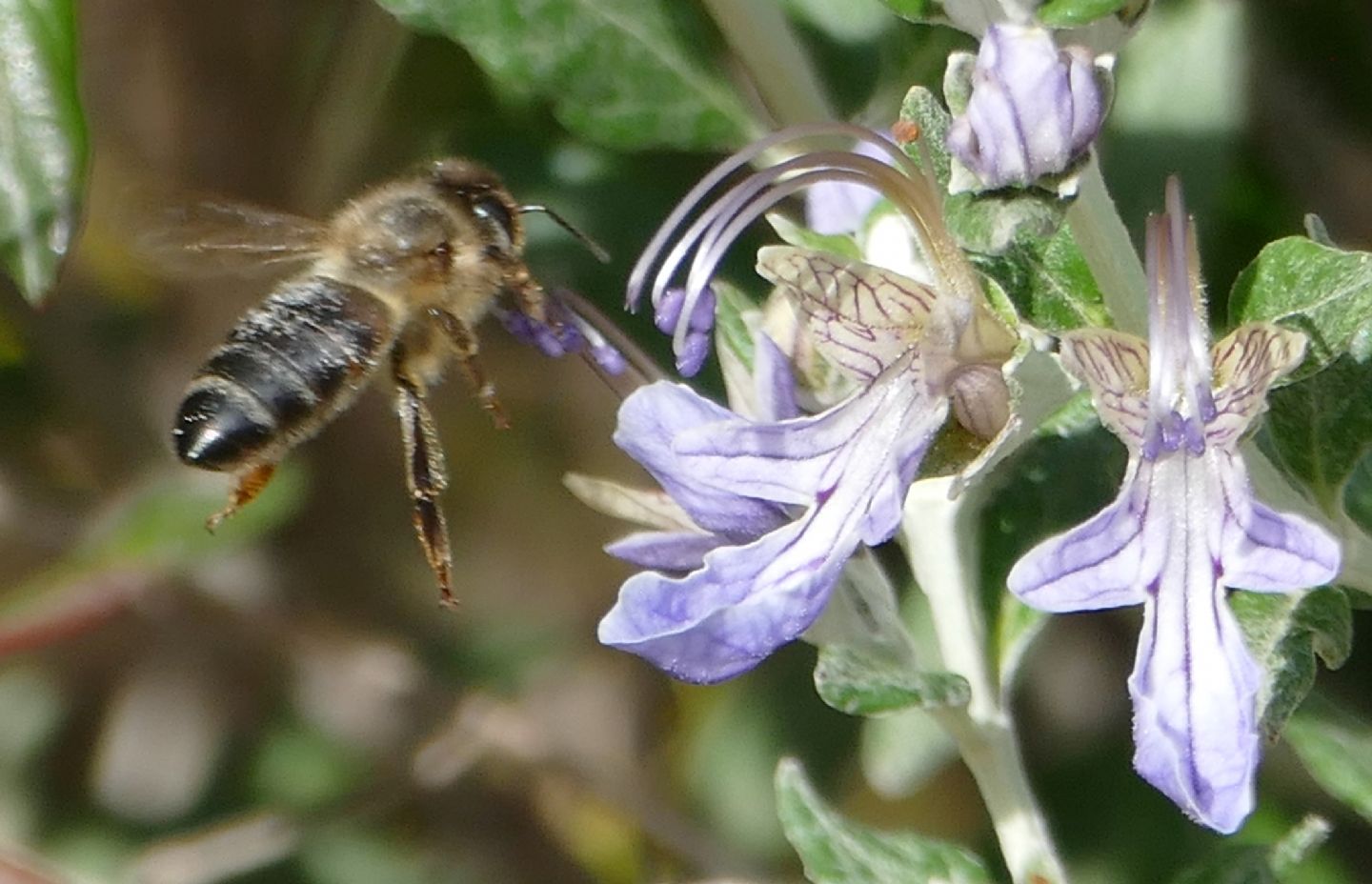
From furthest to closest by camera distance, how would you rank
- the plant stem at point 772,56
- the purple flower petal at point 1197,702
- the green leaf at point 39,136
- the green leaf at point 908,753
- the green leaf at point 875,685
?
1. the green leaf at point 908,753
2. the plant stem at point 772,56
3. the green leaf at point 39,136
4. the green leaf at point 875,685
5. the purple flower petal at point 1197,702

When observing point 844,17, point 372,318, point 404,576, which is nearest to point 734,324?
point 372,318

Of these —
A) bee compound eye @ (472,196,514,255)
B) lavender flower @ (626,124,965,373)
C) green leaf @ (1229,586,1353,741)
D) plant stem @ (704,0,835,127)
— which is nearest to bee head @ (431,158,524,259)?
bee compound eye @ (472,196,514,255)

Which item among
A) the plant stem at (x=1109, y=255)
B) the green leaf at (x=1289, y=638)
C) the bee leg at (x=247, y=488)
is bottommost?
the bee leg at (x=247, y=488)

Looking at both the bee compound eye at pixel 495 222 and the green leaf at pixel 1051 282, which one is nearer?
the green leaf at pixel 1051 282

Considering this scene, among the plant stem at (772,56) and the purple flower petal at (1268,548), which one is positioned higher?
the purple flower petal at (1268,548)

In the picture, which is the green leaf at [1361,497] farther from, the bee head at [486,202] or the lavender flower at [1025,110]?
the bee head at [486,202]

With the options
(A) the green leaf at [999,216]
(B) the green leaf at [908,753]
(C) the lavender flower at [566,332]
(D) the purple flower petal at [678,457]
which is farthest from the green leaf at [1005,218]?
(B) the green leaf at [908,753]

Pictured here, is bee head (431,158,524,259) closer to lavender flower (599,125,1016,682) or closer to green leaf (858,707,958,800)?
lavender flower (599,125,1016,682)
